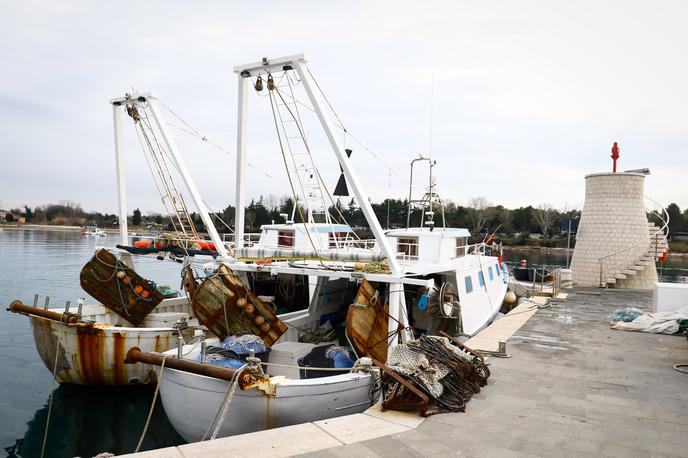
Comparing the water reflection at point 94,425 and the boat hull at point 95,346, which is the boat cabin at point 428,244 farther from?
the water reflection at point 94,425

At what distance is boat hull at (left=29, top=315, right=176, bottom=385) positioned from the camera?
10.7 metres

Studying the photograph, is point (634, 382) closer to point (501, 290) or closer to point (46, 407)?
point (501, 290)

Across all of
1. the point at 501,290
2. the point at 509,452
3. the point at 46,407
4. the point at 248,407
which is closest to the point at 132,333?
the point at 46,407

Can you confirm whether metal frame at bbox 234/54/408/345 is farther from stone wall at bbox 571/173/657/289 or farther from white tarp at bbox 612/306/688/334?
stone wall at bbox 571/173/657/289

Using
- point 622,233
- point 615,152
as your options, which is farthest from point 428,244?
point 615,152

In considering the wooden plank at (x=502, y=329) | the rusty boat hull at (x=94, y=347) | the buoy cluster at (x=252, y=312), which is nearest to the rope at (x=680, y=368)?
the wooden plank at (x=502, y=329)

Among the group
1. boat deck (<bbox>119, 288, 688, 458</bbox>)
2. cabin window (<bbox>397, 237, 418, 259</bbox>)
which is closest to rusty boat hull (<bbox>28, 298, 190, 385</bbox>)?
boat deck (<bbox>119, 288, 688, 458</bbox>)

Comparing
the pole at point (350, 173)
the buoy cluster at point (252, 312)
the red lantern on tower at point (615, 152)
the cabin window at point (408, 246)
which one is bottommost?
the buoy cluster at point (252, 312)

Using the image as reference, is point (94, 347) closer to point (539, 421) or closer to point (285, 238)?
point (285, 238)

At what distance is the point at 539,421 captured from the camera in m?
6.39

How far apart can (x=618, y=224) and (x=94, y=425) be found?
23947 mm

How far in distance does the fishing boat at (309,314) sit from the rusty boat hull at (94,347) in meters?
1.66

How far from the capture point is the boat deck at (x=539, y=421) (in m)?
5.44

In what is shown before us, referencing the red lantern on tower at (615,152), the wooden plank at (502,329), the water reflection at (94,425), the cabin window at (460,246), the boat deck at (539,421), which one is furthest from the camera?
the red lantern on tower at (615,152)
